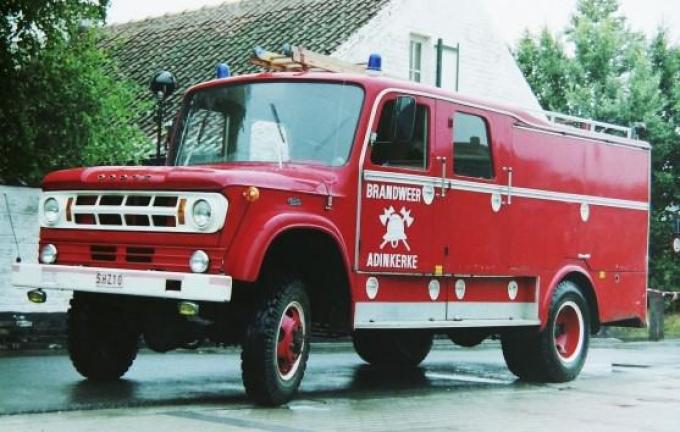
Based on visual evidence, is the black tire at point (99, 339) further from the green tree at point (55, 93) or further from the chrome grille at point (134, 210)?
the green tree at point (55, 93)

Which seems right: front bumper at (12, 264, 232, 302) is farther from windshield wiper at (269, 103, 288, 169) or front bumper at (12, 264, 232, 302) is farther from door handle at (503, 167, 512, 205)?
door handle at (503, 167, 512, 205)

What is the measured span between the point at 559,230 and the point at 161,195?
5.15 meters

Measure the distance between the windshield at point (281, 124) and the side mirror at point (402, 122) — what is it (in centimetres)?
33

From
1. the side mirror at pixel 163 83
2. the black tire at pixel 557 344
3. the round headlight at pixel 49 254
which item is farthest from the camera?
the side mirror at pixel 163 83

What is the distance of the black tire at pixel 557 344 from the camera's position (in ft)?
41.5

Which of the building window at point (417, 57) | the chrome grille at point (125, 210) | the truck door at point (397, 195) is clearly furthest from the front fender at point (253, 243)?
the building window at point (417, 57)

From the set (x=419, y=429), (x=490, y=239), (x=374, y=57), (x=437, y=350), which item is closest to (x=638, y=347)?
(x=437, y=350)

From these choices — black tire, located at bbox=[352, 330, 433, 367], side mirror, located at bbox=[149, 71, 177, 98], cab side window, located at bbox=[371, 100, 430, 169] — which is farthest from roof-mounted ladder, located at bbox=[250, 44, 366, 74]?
side mirror, located at bbox=[149, 71, 177, 98]

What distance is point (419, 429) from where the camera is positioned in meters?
8.50

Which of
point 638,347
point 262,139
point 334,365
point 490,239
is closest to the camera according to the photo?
point 262,139

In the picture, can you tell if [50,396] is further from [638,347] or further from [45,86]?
[638,347]

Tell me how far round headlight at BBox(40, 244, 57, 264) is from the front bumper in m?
0.14

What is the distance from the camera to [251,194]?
29.4 ft

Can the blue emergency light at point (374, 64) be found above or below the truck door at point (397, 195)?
above
